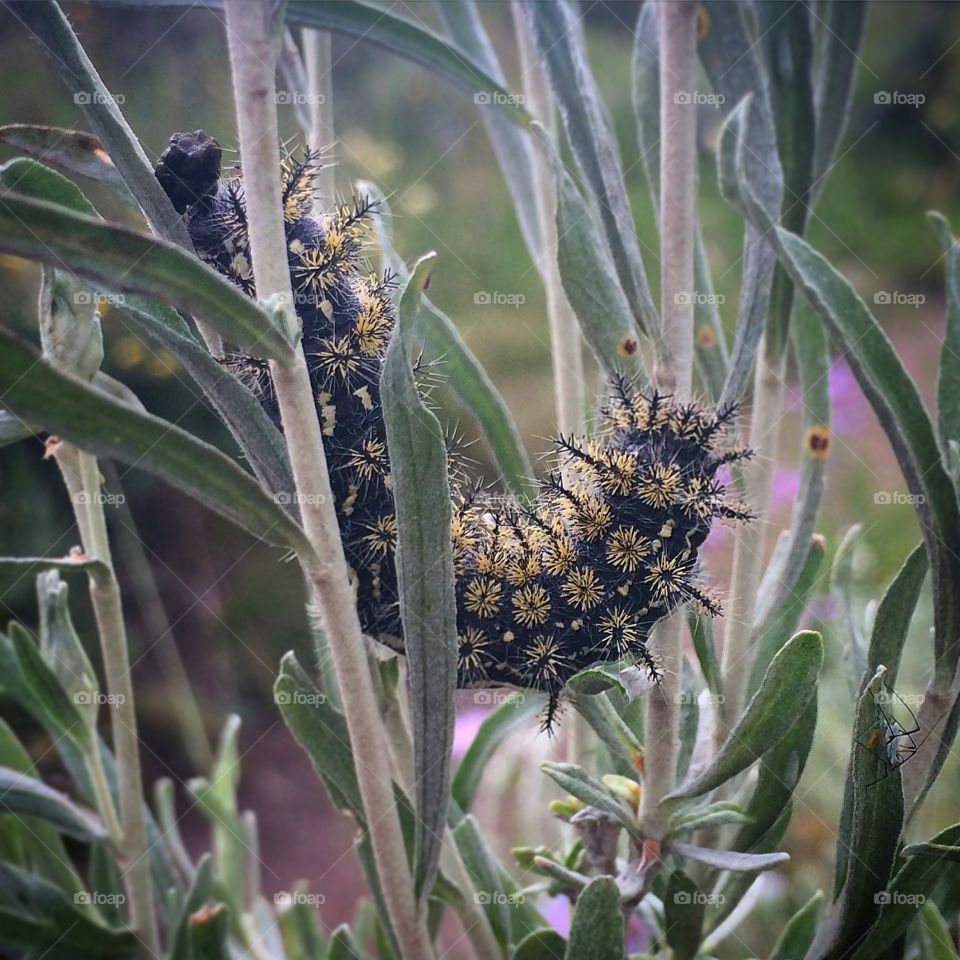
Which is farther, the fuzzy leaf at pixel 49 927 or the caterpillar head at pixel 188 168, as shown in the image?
the fuzzy leaf at pixel 49 927

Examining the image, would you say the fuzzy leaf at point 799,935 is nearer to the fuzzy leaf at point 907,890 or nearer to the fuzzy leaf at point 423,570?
the fuzzy leaf at point 907,890

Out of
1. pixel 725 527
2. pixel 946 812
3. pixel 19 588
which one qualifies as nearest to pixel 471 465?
pixel 725 527

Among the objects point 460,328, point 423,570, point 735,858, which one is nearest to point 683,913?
point 735,858

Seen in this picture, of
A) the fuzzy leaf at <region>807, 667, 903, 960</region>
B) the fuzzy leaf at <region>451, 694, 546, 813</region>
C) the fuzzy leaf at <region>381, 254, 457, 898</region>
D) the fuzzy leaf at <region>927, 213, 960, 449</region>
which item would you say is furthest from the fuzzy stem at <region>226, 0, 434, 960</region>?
the fuzzy leaf at <region>927, 213, 960, 449</region>

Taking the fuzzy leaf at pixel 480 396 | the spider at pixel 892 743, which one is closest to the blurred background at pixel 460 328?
the fuzzy leaf at pixel 480 396

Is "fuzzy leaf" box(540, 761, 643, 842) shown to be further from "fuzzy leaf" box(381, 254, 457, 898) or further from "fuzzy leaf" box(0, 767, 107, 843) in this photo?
"fuzzy leaf" box(0, 767, 107, 843)

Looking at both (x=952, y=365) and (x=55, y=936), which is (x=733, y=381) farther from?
(x=55, y=936)
